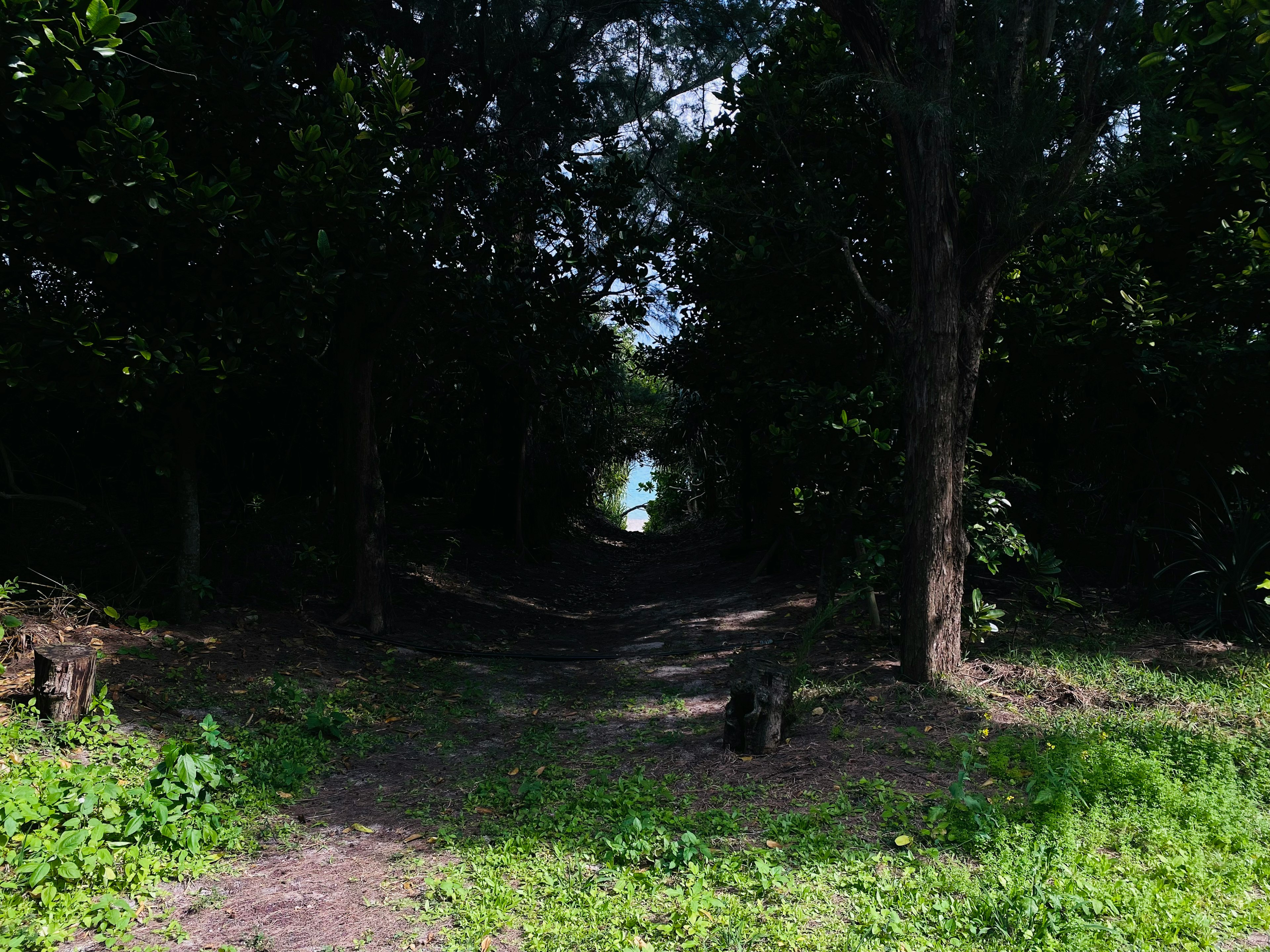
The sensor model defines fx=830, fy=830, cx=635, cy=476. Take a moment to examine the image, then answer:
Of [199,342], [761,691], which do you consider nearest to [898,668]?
[761,691]

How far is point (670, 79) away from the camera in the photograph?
877cm

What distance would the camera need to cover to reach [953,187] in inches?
220

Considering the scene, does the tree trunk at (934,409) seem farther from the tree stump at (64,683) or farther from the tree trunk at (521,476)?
the tree trunk at (521,476)

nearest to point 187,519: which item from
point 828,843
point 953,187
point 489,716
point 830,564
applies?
point 489,716

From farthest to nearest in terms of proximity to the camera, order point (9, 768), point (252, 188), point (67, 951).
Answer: point (252, 188), point (9, 768), point (67, 951)

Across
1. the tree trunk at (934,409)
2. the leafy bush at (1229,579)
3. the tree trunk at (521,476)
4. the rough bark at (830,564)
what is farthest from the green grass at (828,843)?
the tree trunk at (521,476)

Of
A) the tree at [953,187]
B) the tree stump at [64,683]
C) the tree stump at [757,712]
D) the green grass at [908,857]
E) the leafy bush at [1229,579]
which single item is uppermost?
the tree at [953,187]

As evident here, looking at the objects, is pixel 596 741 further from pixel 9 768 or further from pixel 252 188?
pixel 252 188

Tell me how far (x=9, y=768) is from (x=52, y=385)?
278cm

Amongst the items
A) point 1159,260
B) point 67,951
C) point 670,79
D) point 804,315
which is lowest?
point 67,951

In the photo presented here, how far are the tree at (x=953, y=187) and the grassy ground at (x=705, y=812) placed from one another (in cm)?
86

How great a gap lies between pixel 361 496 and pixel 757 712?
4602 millimetres

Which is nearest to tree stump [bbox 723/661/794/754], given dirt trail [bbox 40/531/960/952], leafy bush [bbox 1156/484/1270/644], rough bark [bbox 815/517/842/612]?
dirt trail [bbox 40/531/960/952]

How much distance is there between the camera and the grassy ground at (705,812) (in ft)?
9.73
